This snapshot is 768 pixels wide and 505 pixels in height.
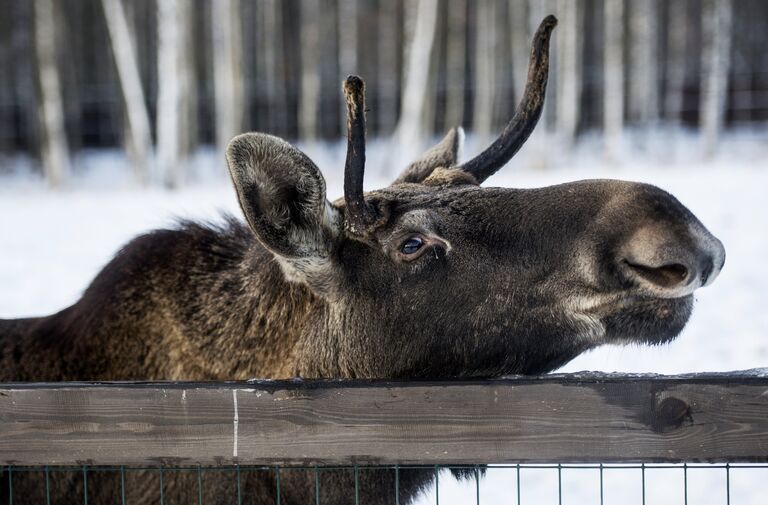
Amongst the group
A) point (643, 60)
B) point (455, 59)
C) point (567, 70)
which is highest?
point (455, 59)

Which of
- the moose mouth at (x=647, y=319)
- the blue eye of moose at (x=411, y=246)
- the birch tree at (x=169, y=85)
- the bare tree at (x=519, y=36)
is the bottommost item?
the moose mouth at (x=647, y=319)

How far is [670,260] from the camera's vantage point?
2.70 meters

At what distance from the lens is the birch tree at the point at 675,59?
29.5 metres

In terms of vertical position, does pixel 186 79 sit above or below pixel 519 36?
below

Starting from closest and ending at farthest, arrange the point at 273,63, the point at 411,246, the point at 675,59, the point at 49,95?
1. the point at 411,246
2. the point at 49,95
3. the point at 273,63
4. the point at 675,59

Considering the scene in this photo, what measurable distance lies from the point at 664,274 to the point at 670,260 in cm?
9

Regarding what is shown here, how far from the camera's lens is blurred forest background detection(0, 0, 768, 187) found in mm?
21391

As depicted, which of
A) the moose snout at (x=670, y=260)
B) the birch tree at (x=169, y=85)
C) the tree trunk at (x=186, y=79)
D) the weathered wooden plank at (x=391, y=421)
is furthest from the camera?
the tree trunk at (x=186, y=79)

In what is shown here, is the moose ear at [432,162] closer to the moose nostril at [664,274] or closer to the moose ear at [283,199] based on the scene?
the moose ear at [283,199]

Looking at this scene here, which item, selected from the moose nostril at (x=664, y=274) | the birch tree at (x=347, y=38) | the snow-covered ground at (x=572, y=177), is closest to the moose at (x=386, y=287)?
the moose nostril at (x=664, y=274)

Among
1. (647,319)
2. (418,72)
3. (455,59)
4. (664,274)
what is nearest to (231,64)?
(418,72)

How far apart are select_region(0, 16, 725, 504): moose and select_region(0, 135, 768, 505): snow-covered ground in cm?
32

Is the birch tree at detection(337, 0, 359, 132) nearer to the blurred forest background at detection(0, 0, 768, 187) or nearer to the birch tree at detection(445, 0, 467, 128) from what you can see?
the blurred forest background at detection(0, 0, 768, 187)

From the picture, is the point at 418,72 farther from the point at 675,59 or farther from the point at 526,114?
the point at 526,114
